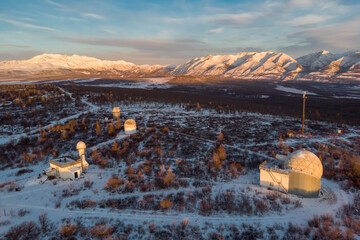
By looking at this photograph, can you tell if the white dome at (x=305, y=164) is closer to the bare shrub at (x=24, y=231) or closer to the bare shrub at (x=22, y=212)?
the bare shrub at (x=24, y=231)

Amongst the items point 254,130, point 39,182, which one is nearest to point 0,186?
point 39,182

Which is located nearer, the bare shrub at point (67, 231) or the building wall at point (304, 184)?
the bare shrub at point (67, 231)

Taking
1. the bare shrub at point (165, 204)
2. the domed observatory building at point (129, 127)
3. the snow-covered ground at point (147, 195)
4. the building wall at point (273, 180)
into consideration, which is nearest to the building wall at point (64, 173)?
the snow-covered ground at point (147, 195)

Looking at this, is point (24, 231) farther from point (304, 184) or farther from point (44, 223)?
point (304, 184)

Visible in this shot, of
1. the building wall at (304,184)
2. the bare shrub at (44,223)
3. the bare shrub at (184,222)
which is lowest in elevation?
the bare shrub at (184,222)

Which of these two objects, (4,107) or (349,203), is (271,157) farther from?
(4,107)

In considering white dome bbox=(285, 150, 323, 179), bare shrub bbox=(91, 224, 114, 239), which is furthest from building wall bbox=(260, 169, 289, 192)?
bare shrub bbox=(91, 224, 114, 239)

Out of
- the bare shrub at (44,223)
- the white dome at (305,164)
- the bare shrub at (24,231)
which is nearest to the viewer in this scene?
the bare shrub at (24,231)
